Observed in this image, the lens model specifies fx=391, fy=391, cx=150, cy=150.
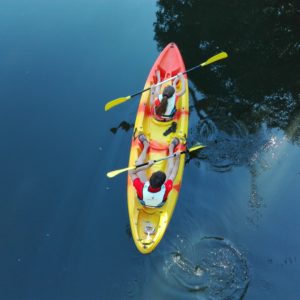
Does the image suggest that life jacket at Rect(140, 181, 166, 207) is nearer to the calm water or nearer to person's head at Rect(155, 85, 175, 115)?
the calm water

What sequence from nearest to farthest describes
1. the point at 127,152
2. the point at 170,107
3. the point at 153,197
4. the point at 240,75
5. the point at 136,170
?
1. the point at 153,197
2. the point at 136,170
3. the point at 170,107
4. the point at 127,152
5. the point at 240,75

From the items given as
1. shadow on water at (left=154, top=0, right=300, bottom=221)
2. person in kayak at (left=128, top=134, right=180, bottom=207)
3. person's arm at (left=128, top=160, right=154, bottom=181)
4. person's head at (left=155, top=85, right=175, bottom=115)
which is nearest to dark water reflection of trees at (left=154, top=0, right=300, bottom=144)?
shadow on water at (left=154, top=0, right=300, bottom=221)

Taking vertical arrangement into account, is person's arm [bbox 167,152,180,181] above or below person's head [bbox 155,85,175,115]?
below

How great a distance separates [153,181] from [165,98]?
2.01 m

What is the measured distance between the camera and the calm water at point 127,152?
640 cm

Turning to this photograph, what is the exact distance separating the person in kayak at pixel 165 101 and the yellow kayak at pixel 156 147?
0.10m

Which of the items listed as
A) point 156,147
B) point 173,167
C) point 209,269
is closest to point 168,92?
point 156,147

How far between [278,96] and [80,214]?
5.36 m

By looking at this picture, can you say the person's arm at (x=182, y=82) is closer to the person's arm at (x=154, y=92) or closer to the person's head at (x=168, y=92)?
the person's arm at (x=154, y=92)

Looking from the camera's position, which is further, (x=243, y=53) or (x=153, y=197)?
(x=243, y=53)

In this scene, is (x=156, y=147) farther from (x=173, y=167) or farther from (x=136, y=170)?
(x=136, y=170)

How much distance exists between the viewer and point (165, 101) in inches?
293

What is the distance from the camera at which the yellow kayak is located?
633 centimetres

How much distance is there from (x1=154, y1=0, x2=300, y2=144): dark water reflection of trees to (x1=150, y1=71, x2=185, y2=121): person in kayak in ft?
3.40
